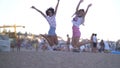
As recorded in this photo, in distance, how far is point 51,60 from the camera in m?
6.59

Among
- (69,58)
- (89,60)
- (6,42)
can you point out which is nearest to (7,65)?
(6,42)

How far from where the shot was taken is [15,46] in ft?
29.9

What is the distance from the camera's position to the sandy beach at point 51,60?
19.4 ft

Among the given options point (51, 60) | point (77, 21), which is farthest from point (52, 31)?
point (51, 60)

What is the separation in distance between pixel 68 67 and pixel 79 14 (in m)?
4.34

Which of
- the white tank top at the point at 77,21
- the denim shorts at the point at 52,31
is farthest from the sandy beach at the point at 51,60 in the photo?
the white tank top at the point at 77,21

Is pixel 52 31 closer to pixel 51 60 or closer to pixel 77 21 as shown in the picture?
pixel 77 21

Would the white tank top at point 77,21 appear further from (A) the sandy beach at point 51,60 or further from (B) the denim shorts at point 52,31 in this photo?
(A) the sandy beach at point 51,60

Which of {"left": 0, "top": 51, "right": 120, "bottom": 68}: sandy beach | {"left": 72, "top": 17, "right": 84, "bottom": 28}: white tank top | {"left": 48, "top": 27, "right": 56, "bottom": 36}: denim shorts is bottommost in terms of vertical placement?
{"left": 0, "top": 51, "right": 120, "bottom": 68}: sandy beach

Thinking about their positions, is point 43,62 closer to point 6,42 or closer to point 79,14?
point 6,42

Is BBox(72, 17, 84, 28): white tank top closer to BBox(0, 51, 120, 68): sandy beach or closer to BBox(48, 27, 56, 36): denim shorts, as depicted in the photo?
BBox(48, 27, 56, 36): denim shorts

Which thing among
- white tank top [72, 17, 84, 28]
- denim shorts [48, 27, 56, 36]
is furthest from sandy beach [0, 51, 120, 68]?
white tank top [72, 17, 84, 28]

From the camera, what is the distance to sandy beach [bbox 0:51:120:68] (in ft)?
19.4

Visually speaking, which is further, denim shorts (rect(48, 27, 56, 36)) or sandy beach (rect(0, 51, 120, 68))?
denim shorts (rect(48, 27, 56, 36))
